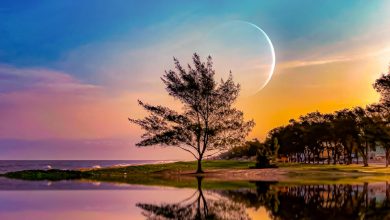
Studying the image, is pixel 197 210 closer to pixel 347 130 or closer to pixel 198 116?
pixel 198 116

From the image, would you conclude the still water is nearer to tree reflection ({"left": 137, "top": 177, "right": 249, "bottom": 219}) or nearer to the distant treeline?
tree reflection ({"left": 137, "top": 177, "right": 249, "bottom": 219})

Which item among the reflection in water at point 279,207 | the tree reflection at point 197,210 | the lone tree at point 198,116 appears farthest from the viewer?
the lone tree at point 198,116

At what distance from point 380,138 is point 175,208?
73.8 meters

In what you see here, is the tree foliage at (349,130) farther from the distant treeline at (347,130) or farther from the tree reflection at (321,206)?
the tree reflection at (321,206)

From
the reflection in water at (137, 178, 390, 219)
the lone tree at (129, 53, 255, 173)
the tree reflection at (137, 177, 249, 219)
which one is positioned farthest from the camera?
the lone tree at (129, 53, 255, 173)

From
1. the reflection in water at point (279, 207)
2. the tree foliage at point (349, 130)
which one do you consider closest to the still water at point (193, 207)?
the reflection in water at point (279, 207)

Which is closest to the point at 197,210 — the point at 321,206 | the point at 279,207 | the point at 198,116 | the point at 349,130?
the point at 279,207

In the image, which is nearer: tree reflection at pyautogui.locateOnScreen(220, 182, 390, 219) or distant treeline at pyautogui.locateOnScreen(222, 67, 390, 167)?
tree reflection at pyautogui.locateOnScreen(220, 182, 390, 219)

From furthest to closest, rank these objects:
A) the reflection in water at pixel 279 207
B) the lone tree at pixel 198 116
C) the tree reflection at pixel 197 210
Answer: the lone tree at pixel 198 116
the reflection in water at pixel 279 207
the tree reflection at pixel 197 210

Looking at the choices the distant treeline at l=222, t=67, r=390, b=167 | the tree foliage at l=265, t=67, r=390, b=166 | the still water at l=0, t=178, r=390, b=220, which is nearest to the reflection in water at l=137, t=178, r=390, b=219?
the still water at l=0, t=178, r=390, b=220

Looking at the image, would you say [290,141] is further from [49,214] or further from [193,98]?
[49,214]

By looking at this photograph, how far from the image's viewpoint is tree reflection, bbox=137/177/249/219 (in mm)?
19125

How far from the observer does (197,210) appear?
2103 centimetres

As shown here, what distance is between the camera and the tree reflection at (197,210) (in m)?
19.1
